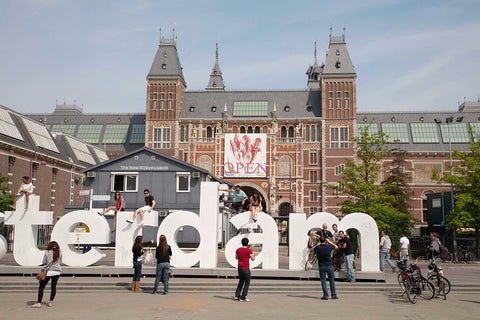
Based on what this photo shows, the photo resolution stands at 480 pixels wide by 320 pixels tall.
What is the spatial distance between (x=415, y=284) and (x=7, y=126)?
3273 cm

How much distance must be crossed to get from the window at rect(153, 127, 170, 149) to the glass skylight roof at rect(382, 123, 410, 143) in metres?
30.5

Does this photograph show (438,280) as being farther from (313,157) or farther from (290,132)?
(290,132)

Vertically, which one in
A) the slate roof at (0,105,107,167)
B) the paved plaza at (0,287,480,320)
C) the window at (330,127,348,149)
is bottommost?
the paved plaza at (0,287,480,320)

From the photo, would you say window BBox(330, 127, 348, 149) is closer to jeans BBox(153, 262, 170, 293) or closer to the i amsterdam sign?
the i amsterdam sign

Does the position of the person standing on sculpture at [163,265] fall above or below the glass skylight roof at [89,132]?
below

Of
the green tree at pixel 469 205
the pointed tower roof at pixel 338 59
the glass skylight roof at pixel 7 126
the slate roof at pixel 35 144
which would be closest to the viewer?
the green tree at pixel 469 205

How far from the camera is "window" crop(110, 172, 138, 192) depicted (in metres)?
30.8

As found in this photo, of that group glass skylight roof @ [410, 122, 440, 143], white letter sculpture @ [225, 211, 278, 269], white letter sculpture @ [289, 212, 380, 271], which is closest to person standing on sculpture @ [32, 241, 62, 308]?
white letter sculpture @ [225, 211, 278, 269]

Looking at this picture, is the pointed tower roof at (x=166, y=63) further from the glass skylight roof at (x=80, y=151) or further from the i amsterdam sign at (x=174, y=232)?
the i amsterdam sign at (x=174, y=232)

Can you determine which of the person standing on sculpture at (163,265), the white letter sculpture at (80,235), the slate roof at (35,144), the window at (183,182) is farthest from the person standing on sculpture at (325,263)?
the slate roof at (35,144)

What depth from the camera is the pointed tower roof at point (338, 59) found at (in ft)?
202

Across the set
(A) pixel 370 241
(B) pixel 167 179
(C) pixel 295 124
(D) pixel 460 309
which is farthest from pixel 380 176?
(D) pixel 460 309

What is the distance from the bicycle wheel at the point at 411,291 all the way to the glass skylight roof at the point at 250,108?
52654mm

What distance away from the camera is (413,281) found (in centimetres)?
1167
